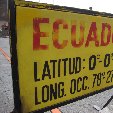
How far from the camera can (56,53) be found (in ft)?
5.94

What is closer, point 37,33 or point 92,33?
point 37,33

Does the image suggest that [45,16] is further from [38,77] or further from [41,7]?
[38,77]

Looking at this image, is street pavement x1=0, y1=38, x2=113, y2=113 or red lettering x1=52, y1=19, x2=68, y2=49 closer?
red lettering x1=52, y1=19, x2=68, y2=49

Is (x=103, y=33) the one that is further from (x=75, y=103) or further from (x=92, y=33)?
(x=75, y=103)

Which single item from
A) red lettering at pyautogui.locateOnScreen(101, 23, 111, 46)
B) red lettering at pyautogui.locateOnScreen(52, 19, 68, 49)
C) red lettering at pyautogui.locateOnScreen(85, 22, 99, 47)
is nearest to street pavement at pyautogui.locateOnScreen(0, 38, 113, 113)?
red lettering at pyautogui.locateOnScreen(101, 23, 111, 46)

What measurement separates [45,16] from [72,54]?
462 millimetres

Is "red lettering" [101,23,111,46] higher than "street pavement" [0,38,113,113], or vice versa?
"red lettering" [101,23,111,46]

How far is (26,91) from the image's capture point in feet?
5.37

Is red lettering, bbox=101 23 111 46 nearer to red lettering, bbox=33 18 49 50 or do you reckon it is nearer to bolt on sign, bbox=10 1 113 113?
bolt on sign, bbox=10 1 113 113

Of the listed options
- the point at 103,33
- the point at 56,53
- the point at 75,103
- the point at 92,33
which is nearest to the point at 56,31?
A: the point at 56,53

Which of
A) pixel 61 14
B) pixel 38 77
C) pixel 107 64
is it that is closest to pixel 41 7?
pixel 61 14

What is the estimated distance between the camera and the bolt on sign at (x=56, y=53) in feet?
5.08

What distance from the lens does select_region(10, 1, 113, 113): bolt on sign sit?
1548 mm

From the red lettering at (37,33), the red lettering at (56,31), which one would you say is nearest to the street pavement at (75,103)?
the red lettering at (56,31)
